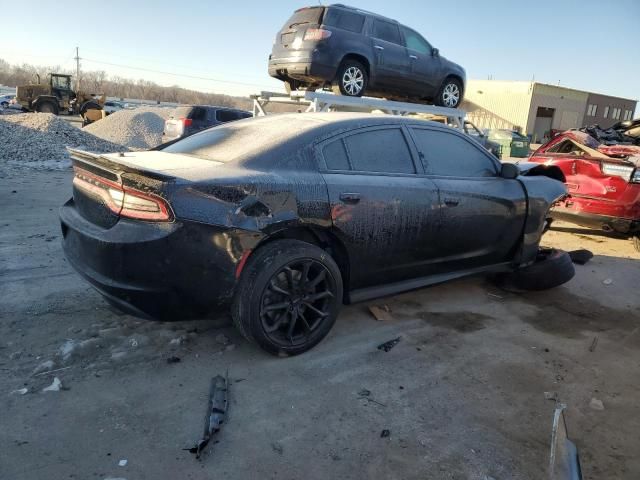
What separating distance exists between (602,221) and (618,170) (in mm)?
693

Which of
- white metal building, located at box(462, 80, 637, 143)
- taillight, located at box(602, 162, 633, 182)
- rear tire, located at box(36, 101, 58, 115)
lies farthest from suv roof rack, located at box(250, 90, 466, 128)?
white metal building, located at box(462, 80, 637, 143)

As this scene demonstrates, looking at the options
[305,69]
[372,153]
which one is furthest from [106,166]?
[305,69]

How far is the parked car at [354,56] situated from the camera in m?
7.77

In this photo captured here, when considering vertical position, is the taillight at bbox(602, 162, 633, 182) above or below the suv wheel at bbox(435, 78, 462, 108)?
below

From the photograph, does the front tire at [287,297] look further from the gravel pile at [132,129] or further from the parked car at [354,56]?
Result: the gravel pile at [132,129]

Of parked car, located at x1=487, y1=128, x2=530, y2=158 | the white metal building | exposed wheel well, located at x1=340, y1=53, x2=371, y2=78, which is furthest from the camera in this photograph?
the white metal building

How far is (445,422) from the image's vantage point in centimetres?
273

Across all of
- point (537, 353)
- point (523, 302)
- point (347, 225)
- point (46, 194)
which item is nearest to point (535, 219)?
point (523, 302)

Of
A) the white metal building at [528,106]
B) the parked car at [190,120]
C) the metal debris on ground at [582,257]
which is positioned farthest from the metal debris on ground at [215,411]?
the white metal building at [528,106]

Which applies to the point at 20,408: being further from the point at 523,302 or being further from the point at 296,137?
the point at 523,302

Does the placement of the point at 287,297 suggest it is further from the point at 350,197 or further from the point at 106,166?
the point at 106,166

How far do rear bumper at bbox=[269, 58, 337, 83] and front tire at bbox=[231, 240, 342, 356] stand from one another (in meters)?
5.17

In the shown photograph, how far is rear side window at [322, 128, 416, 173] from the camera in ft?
11.5

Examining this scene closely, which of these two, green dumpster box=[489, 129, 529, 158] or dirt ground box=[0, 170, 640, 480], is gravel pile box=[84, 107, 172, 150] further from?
green dumpster box=[489, 129, 529, 158]
